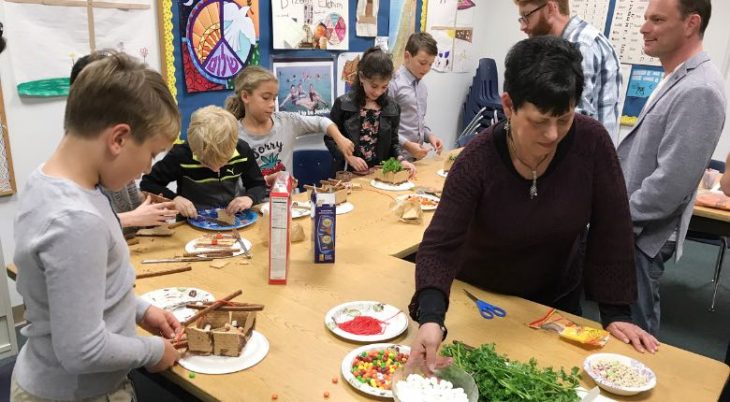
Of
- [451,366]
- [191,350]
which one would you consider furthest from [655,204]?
[191,350]

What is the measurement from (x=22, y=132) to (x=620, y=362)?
2.79m

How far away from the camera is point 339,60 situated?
4277mm

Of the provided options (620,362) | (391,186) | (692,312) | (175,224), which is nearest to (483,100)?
(692,312)

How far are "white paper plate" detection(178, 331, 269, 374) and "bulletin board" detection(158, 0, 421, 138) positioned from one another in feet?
7.39

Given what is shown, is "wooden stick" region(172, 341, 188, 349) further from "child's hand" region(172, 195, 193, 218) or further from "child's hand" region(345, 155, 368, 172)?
"child's hand" region(345, 155, 368, 172)

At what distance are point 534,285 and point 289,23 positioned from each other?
2850mm

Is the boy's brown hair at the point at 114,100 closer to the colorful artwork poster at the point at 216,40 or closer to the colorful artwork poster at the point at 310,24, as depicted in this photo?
the colorful artwork poster at the point at 216,40

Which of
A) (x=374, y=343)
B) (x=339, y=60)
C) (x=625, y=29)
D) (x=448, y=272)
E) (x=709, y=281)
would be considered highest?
(x=625, y=29)

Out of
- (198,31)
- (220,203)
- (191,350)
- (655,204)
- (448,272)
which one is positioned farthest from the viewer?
(198,31)

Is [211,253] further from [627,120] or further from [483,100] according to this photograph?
[627,120]

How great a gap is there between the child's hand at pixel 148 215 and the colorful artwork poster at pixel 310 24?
84.0 inches

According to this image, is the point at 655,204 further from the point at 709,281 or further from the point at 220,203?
the point at 709,281

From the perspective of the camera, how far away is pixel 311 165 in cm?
331

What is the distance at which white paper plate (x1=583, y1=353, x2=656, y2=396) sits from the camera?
1164 mm
